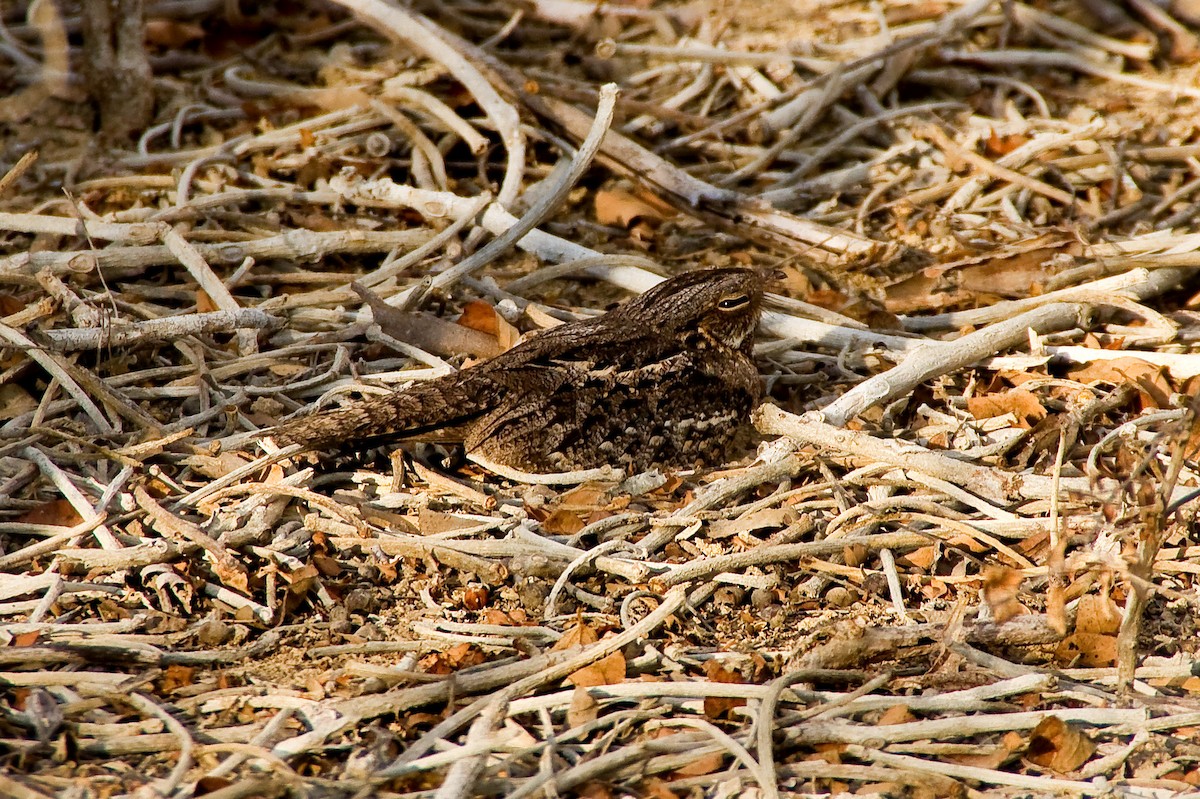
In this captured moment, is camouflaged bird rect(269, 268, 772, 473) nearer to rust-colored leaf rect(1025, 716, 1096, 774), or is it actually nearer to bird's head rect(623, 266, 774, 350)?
bird's head rect(623, 266, 774, 350)

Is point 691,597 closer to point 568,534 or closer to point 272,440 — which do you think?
point 568,534

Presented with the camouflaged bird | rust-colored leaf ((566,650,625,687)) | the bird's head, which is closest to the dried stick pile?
rust-colored leaf ((566,650,625,687))

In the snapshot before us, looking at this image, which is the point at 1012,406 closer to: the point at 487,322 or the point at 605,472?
the point at 605,472

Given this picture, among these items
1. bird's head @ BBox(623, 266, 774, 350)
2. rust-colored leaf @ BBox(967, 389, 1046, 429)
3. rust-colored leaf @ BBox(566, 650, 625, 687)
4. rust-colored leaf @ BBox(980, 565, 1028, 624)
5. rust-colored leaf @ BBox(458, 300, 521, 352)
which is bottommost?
rust-colored leaf @ BBox(566, 650, 625, 687)

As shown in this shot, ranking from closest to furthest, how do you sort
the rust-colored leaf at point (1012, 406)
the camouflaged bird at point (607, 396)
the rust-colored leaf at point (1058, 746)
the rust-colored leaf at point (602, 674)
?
the rust-colored leaf at point (1058, 746) < the rust-colored leaf at point (602, 674) < the camouflaged bird at point (607, 396) < the rust-colored leaf at point (1012, 406)

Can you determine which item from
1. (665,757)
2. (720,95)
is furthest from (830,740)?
(720,95)

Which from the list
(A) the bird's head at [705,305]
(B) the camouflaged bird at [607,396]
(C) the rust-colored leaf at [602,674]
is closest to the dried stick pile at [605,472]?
(C) the rust-colored leaf at [602,674]

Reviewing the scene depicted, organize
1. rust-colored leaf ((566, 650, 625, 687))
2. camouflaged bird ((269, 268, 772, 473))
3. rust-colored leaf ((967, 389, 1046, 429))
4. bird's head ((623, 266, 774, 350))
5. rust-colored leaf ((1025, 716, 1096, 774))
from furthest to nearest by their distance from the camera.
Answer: bird's head ((623, 266, 774, 350)) → rust-colored leaf ((967, 389, 1046, 429)) → camouflaged bird ((269, 268, 772, 473)) → rust-colored leaf ((566, 650, 625, 687)) → rust-colored leaf ((1025, 716, 1096, 774))

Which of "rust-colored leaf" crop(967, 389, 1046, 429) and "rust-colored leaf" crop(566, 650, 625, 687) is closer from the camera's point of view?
"rust-colored leaf" crop(566, 650, 625, 687)

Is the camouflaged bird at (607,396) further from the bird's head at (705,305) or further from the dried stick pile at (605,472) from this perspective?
the dried stick pile at (605,472)

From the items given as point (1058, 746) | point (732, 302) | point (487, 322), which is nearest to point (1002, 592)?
point (1058, 746)
